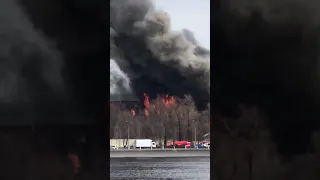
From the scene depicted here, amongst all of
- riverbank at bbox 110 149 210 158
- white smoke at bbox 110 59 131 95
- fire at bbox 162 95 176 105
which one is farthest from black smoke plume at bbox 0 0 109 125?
fire at bbox 162 95 176 105

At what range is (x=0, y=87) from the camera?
823 cm

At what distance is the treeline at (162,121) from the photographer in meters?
40.8

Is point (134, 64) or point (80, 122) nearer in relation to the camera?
point (80, 122)

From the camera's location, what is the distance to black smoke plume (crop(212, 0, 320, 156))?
26.8 ft

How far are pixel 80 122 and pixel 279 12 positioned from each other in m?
3.54

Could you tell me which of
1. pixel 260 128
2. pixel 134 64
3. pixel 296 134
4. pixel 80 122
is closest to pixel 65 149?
pixel 80 122

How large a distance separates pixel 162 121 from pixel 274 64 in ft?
109

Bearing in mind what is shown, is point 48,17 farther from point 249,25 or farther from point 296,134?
point 296,134

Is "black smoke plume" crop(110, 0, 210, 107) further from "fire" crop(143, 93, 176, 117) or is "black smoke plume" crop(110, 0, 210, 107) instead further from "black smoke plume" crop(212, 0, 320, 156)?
"black smoke plume" crop(212, 0, 320, 156)

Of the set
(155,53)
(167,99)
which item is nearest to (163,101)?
(167,99)

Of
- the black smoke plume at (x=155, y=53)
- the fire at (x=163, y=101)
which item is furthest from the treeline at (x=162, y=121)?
the black smoke plume at (x=155, y=53)

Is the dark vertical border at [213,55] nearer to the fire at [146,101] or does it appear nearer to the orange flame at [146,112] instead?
the fire at [146,101]

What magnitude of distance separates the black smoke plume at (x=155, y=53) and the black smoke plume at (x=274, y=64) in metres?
26.9

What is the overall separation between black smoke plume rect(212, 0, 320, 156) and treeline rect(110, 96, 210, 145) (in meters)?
32.0
